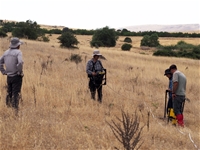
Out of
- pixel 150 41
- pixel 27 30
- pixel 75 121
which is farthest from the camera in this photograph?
pixel 150 41

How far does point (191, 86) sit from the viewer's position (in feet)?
45.6

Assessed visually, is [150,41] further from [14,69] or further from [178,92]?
[14,69]

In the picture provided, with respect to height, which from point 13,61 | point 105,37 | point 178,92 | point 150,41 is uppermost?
point 105,37

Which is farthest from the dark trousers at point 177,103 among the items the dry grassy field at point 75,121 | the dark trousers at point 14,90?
the dark trousers at point 14,90

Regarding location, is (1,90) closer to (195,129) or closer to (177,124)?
(177,124)

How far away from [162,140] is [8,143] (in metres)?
2.80

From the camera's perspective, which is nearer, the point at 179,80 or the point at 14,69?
the point at 14,69

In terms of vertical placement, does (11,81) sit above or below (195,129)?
above

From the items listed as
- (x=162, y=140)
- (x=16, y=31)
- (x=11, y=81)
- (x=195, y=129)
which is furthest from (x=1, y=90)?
(x=16, y=31)

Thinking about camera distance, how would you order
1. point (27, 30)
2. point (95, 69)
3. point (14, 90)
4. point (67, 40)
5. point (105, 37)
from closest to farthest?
point (14, 90) < point (95, 69) < point (67, 40) < point (27, 30) < point (105, 37)

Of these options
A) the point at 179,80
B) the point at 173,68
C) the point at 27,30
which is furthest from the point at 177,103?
the point at 27,30

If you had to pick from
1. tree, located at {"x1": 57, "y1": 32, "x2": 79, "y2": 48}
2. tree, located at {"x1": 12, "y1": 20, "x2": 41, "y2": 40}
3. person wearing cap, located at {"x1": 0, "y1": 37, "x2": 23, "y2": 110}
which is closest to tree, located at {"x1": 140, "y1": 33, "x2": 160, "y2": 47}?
tree, located at {"x1": 12, "y1": 20, "x2": 41, "y2": 40}

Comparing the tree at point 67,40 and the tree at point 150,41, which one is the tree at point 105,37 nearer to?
the tree at point 150,41

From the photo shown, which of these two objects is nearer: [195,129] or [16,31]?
[195,129]
